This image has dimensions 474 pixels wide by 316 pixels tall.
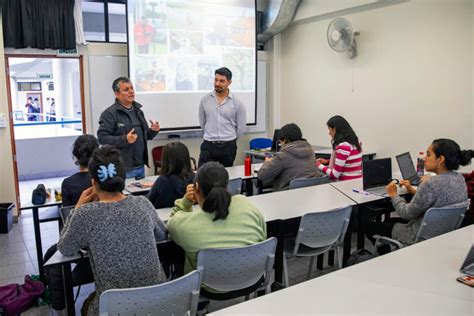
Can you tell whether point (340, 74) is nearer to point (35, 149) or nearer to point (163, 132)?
point (163, 132)

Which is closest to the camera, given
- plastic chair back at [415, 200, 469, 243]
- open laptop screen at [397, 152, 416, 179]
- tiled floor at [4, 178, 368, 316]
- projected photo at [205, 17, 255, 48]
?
plastic chair back at [415, 200, 469, 243]

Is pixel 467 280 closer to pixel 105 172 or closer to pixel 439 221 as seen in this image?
pixel 439 221

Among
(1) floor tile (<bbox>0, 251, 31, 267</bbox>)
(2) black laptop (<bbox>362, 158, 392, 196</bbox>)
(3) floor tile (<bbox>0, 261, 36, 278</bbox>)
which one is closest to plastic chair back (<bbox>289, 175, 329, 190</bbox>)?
(2) black laptop (<bbox>362, 158, 392, 196</bbox>)

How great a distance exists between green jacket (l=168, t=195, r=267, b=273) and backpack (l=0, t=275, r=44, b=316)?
50.6 inches

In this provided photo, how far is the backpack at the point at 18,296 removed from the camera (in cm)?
265

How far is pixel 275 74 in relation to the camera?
22.7 ft

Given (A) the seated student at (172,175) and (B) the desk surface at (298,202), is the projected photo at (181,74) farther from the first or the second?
(A) the seated student at (172,175)

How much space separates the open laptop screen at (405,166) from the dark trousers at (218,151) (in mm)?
1758

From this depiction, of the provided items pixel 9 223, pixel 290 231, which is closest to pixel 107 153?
pixel 290 231

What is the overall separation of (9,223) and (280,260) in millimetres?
3279

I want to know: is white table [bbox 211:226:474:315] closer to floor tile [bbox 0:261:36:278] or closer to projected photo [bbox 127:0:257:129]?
floor tile [bbox 0:261:36:278]

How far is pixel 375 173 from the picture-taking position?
3436 millimetres

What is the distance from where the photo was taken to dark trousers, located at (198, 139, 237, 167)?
4586mm

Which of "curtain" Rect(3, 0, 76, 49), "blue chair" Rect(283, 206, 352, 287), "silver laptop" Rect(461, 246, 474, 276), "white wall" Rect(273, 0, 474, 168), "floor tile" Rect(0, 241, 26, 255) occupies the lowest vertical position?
"floor tile" Rect(0, 241, 26, 255)
